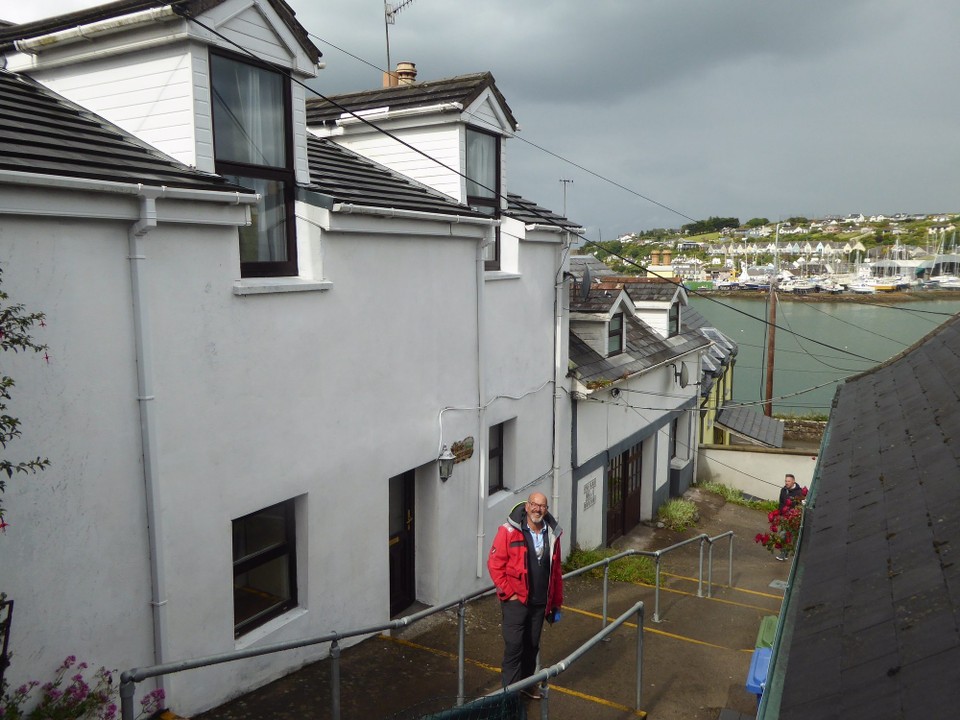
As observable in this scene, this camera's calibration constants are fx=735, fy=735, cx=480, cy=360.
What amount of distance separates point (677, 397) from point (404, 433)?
38.3ft

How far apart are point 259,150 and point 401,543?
4.96 metres

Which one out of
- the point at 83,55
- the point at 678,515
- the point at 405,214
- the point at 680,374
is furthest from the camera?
the point at 680,374

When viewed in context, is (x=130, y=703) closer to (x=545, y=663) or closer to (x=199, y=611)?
(x=199, y=611)

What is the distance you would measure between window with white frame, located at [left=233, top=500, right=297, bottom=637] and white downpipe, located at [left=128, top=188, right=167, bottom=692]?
3.30 ft

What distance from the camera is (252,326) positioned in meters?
6.48

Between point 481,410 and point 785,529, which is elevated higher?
point 481,410

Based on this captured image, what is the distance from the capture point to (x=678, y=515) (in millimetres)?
17359

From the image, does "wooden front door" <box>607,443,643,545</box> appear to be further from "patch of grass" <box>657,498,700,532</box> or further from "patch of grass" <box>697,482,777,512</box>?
"patch of grass" <box>697,482,777,512</box>

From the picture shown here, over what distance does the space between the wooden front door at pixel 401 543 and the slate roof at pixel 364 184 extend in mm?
→ 3324

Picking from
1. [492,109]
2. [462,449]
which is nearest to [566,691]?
[462,449]

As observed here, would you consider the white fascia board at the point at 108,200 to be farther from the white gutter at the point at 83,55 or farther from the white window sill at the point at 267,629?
the white window sill at the point at 267,629

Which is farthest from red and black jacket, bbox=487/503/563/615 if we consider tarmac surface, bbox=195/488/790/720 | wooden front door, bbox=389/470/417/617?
wooden front door, bbox=389/470/417/617

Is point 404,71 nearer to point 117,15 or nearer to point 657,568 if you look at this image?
point 117,15

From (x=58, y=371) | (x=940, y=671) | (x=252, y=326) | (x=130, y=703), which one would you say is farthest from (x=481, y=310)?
(x=940, y=671)
